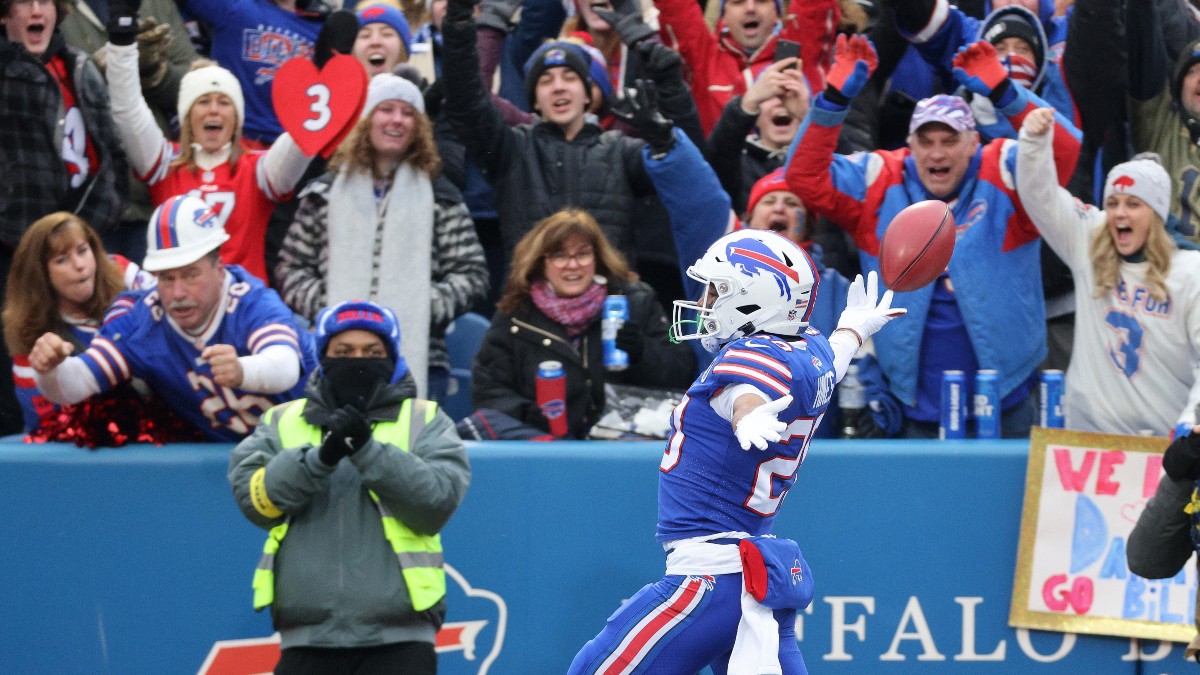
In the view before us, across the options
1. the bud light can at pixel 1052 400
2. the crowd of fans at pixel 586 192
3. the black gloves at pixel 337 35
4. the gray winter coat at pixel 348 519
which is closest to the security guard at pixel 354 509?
the gray winter coat at pixel 348 519

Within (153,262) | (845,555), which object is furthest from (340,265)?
(845,555)

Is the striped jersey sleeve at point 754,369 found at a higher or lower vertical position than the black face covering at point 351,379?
higher

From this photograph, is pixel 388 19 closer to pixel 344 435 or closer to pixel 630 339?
pixel 630 339

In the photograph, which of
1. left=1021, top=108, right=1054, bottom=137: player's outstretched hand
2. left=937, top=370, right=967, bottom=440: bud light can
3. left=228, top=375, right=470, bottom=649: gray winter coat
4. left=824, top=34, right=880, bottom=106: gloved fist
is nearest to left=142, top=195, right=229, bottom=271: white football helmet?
left=228, top=375, right=470, bottom=649: gray winter coat

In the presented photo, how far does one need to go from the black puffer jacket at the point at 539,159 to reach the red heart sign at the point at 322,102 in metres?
0.45

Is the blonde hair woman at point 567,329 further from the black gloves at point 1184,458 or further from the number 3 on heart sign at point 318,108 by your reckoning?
the black gloves at point 1184,458

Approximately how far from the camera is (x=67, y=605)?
23.9ft

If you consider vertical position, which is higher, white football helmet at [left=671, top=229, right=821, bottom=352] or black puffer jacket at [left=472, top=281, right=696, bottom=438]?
white football helmet at [left=671, top=229, right=821, bottom=352]

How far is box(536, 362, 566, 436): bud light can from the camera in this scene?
23.9 ft

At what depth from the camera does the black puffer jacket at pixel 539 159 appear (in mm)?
8219

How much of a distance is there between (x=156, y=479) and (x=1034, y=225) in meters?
4.02

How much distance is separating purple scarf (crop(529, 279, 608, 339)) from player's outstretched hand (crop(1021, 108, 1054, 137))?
200 centimetres

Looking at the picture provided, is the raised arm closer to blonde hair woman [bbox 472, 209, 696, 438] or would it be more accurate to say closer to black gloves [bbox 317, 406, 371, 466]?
blonde hair woman [bbox 472, 209, 696, 438]

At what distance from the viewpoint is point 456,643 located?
23.6ft
